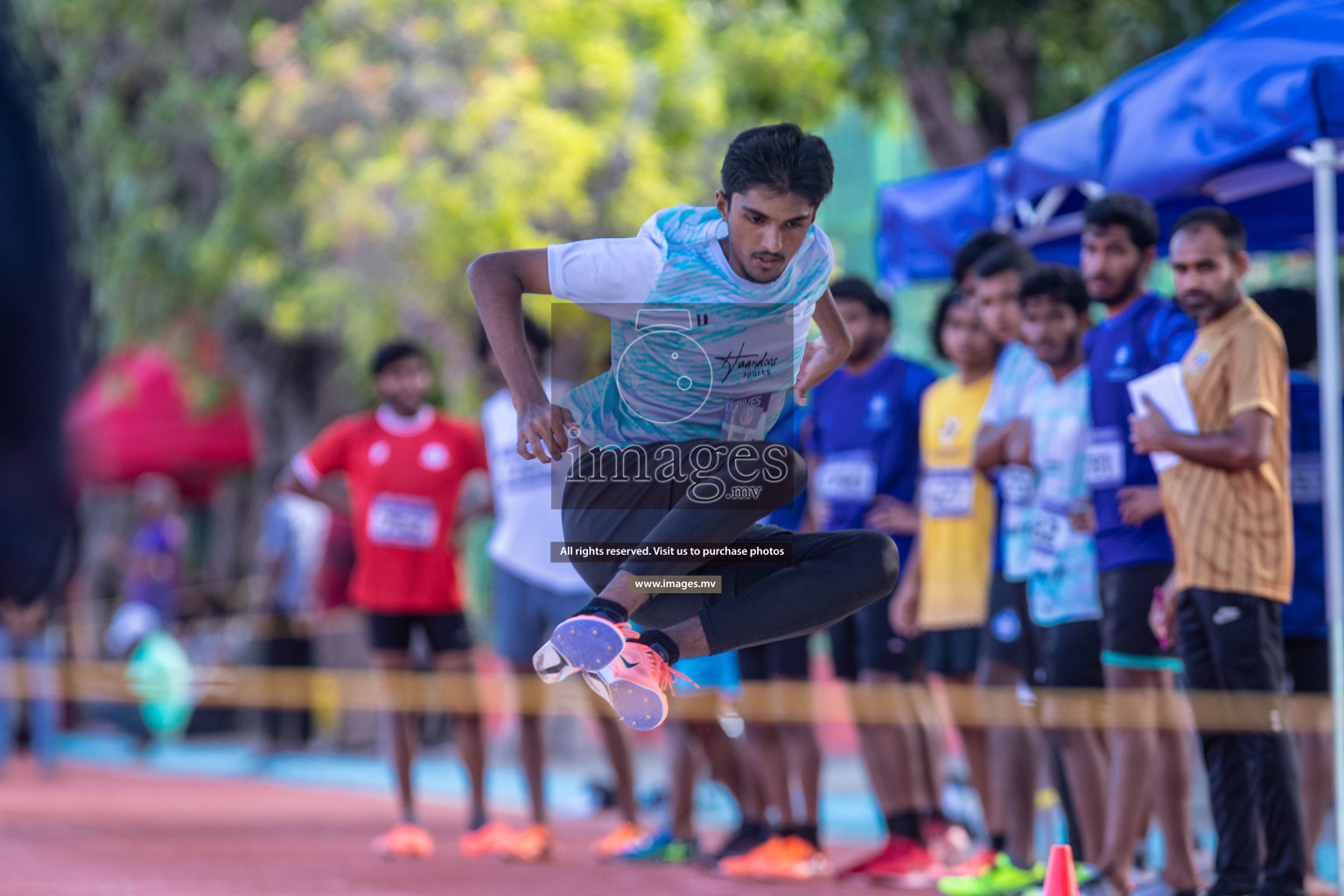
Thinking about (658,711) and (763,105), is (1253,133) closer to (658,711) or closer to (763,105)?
(658,711)

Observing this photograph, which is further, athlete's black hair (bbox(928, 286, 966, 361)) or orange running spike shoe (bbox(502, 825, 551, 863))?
orange running spike shoe (bbox(502, 825, 551, 863))

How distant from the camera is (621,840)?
7.14 metres

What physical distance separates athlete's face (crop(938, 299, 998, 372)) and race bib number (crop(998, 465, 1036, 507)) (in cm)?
64

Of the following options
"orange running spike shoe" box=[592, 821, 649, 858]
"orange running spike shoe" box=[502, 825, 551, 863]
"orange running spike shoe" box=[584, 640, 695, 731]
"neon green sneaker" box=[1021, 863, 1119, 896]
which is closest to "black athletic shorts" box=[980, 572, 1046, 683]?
"neon green sneaker" box=[1021, 863, 1119, 896]

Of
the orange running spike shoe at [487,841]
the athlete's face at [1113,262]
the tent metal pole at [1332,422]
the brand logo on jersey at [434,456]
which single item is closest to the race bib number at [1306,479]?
the tent metal pole at [1332,422]

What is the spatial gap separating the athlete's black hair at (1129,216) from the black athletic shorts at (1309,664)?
1.52m

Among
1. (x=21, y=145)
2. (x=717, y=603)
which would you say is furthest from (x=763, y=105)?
(x=21, y=145)

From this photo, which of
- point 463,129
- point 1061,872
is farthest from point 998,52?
point 1061,872

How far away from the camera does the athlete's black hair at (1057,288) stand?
5.53 meters

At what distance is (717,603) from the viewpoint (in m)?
3.36

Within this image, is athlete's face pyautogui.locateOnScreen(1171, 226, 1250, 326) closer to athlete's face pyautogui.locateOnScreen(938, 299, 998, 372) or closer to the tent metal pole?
the tent metal pole

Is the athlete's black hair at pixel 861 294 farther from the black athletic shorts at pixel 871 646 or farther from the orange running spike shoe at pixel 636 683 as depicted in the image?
the orange running spike shoe at pixel 636 683

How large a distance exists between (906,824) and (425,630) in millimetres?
2549

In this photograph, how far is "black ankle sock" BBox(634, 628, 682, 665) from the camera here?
325cm
